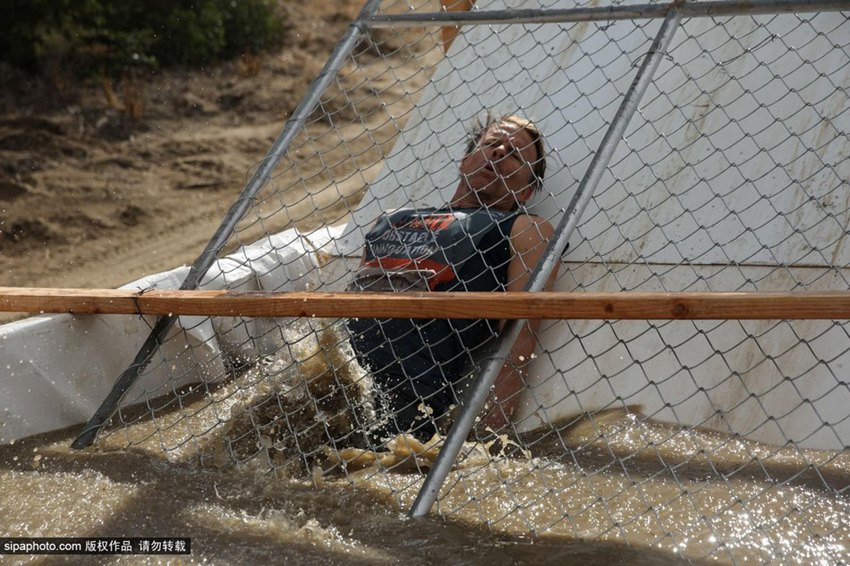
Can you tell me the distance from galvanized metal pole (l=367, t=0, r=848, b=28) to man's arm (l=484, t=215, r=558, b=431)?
0.66m

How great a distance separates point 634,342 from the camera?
303 cm

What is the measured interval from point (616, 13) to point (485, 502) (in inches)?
61.3

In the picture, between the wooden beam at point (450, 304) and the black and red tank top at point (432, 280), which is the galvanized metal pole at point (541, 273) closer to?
the wooden beam at point (450, 304)

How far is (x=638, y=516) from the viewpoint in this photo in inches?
94.0

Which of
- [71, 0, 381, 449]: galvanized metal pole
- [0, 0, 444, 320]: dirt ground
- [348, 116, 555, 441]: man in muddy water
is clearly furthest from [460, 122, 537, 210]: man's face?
[0, 0, 444, 320]: dirt ground

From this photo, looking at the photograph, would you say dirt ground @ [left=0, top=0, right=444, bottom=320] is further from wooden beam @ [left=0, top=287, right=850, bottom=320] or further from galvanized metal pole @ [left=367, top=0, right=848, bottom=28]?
galvanized metal pole @ [left=367, top=0, right=848, bottom=28]

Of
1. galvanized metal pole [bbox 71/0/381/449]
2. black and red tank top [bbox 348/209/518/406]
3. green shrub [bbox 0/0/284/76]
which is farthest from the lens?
green shrub [bbox 0/0/284/76]

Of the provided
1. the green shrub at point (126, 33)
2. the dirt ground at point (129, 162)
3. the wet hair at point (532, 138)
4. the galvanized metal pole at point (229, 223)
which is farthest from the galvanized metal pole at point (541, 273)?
the green shrub at point (126, 33)

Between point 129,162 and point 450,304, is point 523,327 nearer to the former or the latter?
point 450,304

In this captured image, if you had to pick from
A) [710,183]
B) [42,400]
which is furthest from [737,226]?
[42,400]

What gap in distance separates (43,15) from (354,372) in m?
6.79

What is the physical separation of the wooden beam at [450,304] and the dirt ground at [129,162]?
7.09ft

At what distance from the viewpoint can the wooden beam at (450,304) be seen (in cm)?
220

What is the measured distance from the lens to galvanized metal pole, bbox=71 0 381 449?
3.03m
